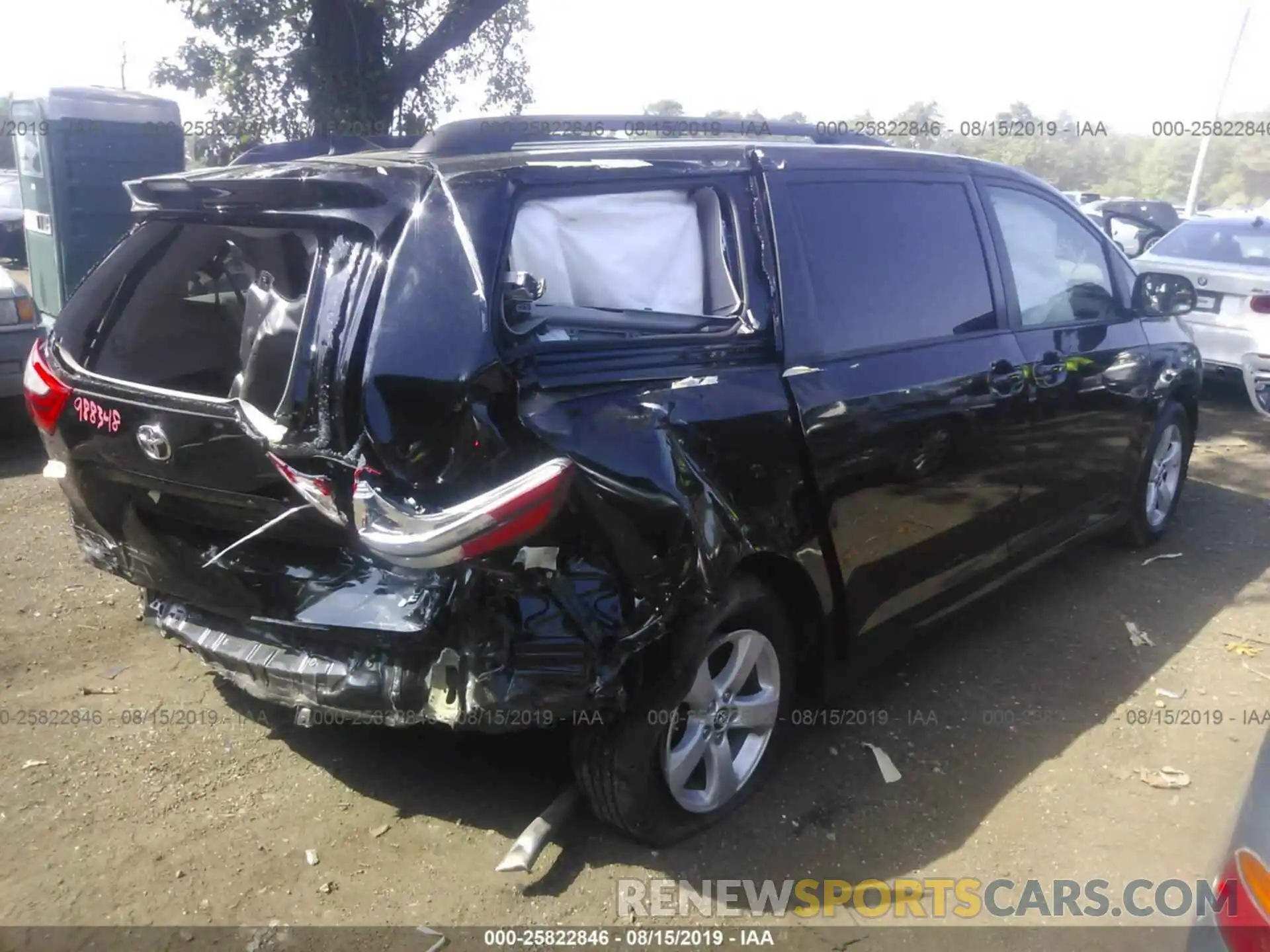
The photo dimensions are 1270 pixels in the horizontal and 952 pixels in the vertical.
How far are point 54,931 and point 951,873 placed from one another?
2373 mm

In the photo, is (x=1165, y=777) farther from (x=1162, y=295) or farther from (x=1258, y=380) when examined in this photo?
(x=1258, y=380)

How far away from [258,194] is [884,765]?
2568 mm

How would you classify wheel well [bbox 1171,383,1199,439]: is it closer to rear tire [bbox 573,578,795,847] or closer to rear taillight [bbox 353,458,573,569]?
rear tire [bbox 573,578,795,847]

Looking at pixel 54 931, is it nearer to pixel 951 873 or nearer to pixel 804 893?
pixel 804 893

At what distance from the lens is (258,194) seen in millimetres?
2697

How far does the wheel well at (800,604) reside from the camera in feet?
9.72

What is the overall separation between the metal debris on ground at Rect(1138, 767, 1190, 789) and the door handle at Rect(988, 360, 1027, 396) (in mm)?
1373

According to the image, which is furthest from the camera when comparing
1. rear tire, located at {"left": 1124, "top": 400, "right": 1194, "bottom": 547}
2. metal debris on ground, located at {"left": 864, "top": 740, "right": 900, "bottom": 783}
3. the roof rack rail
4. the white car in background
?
the white car in background

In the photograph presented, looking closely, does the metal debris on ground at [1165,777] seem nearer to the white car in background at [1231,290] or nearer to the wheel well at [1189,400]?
the wheel well at [1189,400]

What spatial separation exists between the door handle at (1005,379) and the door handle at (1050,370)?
13cm

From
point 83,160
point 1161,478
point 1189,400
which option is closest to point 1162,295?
point 1189,400

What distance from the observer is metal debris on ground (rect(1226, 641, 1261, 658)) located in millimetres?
4402

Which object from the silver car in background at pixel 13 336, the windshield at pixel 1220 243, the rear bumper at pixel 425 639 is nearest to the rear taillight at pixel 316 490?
the rear bumper at pixel 425 639

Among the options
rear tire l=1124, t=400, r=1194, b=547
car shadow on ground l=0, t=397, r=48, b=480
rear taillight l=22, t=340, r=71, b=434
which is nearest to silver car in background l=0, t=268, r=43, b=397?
car shadow on ground l=0, t=397, r=48, b=480
